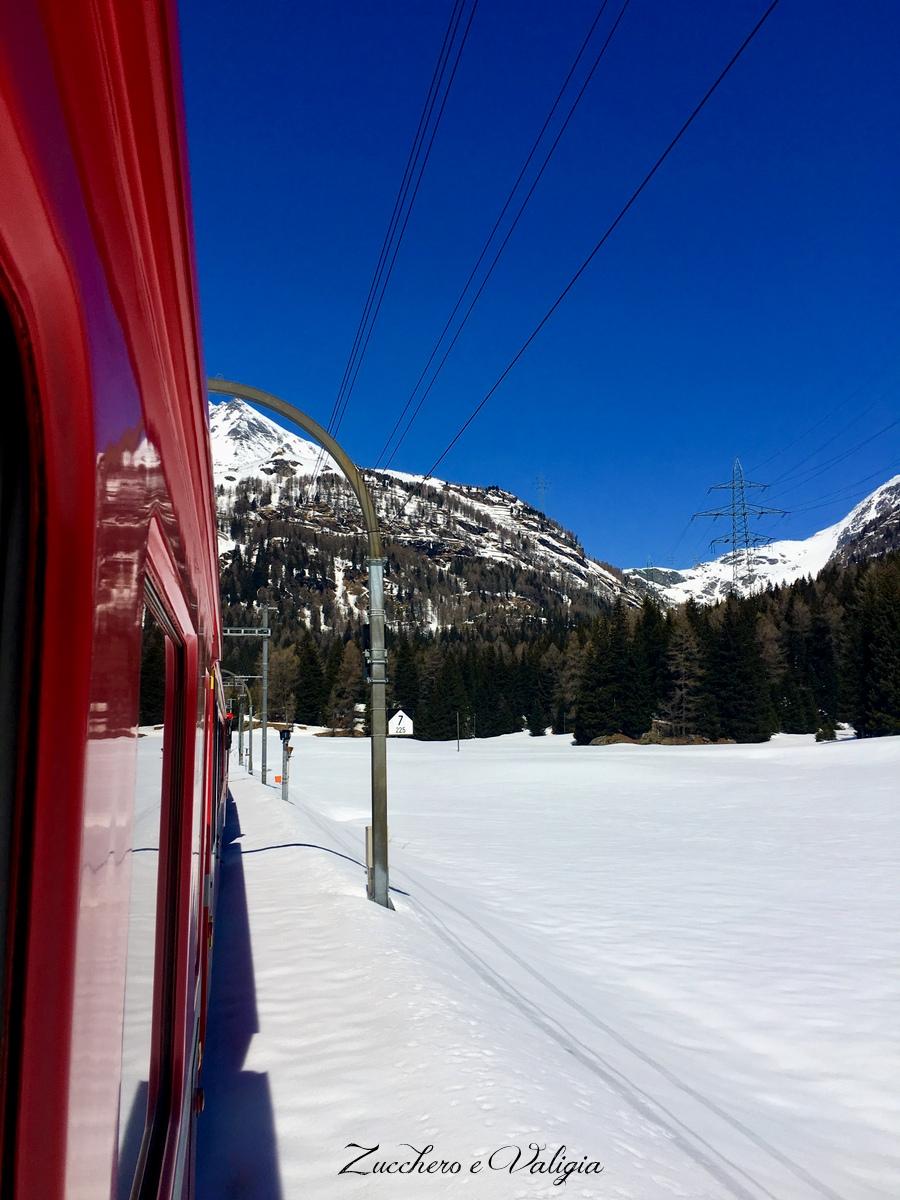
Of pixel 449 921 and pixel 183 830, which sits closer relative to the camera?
pixel 183 830

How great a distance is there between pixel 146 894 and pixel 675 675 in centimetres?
7355

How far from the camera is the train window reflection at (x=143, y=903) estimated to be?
1224 mm

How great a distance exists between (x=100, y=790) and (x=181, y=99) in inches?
36.1

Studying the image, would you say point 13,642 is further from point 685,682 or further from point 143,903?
point 685,682

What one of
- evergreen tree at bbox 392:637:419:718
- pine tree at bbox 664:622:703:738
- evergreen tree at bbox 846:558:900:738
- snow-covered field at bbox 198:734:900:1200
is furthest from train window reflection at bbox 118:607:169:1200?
evergreen tree at bbox 392:637:419:718

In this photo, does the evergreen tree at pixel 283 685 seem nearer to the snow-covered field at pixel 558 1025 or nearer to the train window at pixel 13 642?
the snow-covered field at pixel 558 1025

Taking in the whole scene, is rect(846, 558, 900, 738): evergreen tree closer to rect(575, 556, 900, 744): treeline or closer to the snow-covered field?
rect(575, 556, 900, 744): treeline

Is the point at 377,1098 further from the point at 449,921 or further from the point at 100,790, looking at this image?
the point at 449,921

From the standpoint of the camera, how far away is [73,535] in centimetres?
79

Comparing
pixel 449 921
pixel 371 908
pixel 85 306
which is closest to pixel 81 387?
pixel 85 306

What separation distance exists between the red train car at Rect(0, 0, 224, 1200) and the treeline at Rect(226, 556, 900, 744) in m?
59.1

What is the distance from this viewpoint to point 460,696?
289ft

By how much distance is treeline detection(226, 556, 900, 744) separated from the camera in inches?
2426

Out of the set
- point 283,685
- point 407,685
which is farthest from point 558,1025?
point 283,685
